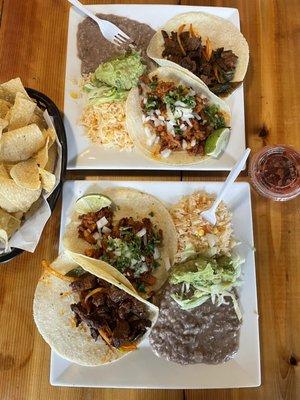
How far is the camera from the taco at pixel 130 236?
234 centimetres

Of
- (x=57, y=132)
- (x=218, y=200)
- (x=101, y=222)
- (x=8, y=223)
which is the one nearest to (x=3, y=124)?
(x=57, y=132)

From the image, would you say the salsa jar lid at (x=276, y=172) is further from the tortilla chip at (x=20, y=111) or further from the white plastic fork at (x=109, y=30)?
the tortilla chip at (x=20, y=111)

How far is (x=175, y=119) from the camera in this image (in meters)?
2.49

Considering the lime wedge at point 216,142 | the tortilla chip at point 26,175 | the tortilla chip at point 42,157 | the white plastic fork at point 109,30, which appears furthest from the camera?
the white plastic fork at point 109,30

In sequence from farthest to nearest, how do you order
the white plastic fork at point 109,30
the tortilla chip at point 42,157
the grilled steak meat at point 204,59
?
the white plastic fork at point 109,30
the grilled steak meat at point 204,59
the tortilla chip at point 42,157

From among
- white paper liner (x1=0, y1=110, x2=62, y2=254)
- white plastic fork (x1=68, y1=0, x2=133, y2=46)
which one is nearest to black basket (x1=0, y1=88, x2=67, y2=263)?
white paper liner (x1=0, y1=110, x2=62, y2=254)

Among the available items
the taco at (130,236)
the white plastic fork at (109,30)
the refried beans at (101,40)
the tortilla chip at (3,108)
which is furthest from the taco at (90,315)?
the white plastic fork at (109,30)

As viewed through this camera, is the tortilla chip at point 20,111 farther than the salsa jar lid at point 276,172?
No

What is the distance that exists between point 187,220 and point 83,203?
503mm

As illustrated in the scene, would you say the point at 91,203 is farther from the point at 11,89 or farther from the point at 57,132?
the point at 11,89

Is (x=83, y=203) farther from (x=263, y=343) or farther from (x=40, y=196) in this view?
(x=263, y=343)

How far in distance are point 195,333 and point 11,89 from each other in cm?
143

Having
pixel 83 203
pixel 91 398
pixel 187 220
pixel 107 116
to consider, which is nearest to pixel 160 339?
pixel 91 398

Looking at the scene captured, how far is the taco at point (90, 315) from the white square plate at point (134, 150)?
523mm
